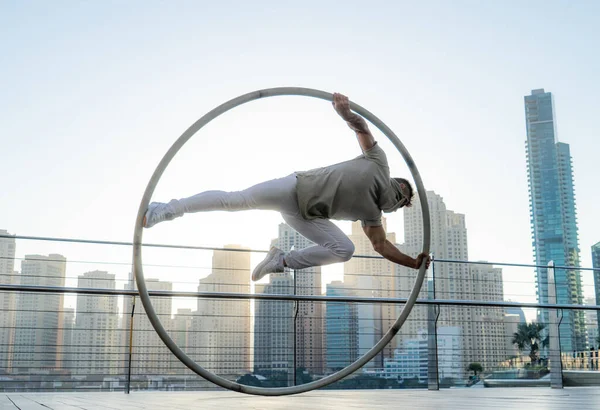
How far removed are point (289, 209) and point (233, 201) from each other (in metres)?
0.39

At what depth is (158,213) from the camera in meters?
4.29

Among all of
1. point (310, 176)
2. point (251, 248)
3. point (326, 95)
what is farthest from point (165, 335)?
point (251, 248)

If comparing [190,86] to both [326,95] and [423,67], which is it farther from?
[326,95]

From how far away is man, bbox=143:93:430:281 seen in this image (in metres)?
4.35

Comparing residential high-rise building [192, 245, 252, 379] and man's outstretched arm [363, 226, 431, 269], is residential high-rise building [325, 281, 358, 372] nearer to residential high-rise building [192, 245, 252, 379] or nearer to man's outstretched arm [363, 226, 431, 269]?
residential high-rise building [192, 245, 252, 379]

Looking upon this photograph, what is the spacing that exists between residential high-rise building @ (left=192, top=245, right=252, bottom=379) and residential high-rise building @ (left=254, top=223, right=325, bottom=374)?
168 mm

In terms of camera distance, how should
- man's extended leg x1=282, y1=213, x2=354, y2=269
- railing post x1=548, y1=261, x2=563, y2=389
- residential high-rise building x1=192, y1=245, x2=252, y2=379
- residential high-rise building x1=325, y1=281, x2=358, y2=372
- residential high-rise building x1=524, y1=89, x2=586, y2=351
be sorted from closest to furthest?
man's extended leg x1=282, y1=213, x2=354, y2=269, residential high-rise building x1=325, y1=281, x2=358, y2=372, residential high-rise building x1=192, y1=245, x2=252, y2=379, railing post x1=548, y1=261, x2=563, y2=389, residential high-rise building x1=524, y1=89, x2=586, y2=351

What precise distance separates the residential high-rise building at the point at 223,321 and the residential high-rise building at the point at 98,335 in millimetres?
802

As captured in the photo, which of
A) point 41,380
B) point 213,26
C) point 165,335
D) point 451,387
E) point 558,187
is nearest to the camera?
point 165,335

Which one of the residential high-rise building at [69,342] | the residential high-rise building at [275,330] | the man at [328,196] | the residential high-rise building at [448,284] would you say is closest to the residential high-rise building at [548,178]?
the residential high-rise building at [448,284]

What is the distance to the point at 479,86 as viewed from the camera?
12297 mm

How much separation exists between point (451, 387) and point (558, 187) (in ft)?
479

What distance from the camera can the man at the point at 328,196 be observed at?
14.3 ft

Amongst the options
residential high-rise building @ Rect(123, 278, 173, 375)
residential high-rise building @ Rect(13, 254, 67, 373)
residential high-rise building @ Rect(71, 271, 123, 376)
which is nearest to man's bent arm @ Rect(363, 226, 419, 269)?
residential high-rise building @ Rect(71, 271, 123, 376)
